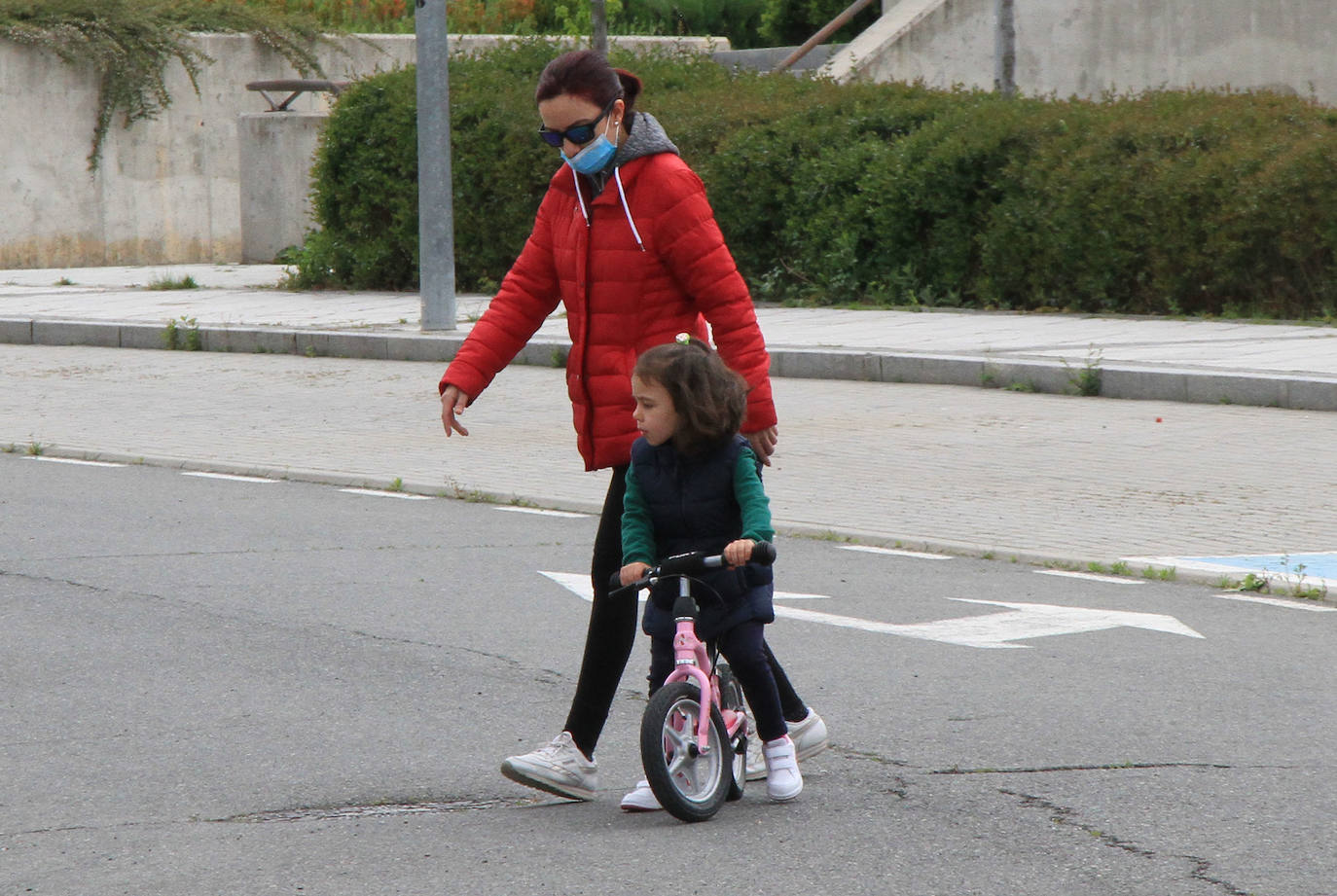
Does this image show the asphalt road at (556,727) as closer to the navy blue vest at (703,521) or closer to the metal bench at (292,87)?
the navy blue vest at (703,521)

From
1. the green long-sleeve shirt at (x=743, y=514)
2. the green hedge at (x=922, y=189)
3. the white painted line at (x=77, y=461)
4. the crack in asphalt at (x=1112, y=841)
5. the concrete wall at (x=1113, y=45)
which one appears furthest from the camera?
the concrete wall at (x=1113, y=45)

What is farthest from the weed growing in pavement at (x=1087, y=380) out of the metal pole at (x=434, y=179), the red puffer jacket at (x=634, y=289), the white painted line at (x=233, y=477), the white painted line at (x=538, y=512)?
the red puffer jacket at (x=634, y=289)

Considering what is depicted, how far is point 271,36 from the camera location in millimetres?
28375

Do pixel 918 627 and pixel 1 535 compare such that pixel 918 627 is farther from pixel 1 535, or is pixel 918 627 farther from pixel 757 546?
pixel 1 535

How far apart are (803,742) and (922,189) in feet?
43.8

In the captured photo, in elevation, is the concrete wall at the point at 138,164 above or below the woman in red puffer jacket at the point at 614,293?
above

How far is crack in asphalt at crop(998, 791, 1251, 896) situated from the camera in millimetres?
4133

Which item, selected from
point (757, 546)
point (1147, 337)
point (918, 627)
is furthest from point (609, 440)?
point (1147, 337)

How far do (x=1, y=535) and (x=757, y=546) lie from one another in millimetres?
5284

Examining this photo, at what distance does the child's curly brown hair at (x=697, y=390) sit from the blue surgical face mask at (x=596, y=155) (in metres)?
0.51

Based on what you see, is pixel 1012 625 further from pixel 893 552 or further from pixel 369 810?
pixel 369 810

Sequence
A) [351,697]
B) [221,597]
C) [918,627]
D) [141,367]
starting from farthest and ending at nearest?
[141,367]
[221,597]
[918,627]
[351,697]

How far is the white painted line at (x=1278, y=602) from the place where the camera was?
7.04m

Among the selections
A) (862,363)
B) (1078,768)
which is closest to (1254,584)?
(1078,768)
